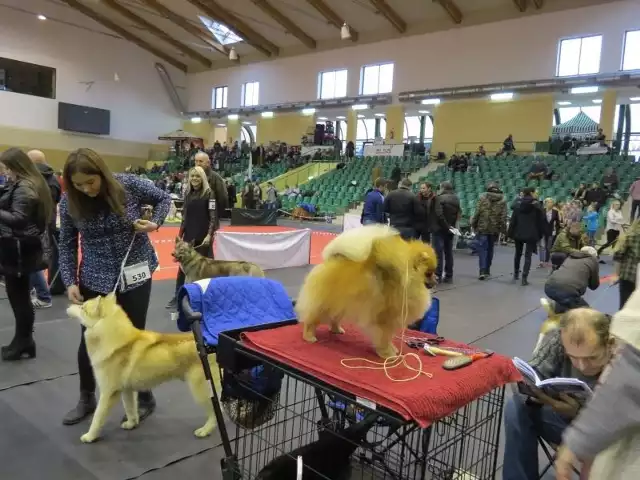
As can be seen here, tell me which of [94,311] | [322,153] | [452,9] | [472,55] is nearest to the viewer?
[94,311]

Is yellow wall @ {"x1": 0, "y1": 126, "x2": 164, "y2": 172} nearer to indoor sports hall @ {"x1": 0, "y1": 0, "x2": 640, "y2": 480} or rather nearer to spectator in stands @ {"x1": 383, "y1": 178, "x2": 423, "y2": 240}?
indoor sports hall @ {"x1": 0, "y1": 0, "x2": 640, "y2": 480}

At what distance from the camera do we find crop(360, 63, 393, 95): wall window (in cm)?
2134

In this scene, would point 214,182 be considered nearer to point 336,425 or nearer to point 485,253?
point 336,425

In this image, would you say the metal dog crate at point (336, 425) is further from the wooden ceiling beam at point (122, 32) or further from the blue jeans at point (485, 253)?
the wooden ceiling beam at point (122, 32)

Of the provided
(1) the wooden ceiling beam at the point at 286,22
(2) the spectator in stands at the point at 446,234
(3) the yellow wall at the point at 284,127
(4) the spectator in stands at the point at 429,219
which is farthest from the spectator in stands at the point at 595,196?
(3) the yellow wall at the point at 284,127

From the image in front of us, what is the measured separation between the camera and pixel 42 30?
2417cm

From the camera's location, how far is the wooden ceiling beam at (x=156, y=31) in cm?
2305

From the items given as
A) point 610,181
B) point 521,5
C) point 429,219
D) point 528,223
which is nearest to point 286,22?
point 521,5

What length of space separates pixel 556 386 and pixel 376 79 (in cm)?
2141

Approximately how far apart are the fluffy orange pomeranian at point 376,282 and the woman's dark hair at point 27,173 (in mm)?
2428

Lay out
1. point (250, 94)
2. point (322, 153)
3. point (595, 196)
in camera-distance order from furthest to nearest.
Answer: point (250, 94)
point (322, 153)
point (595, 196)

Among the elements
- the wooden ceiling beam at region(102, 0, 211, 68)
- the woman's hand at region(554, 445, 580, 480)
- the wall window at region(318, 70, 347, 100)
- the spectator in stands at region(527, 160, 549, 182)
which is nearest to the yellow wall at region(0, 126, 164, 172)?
the wooden ceiling beam at region(102, 0, 211, 68)

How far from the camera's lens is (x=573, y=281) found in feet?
13.7

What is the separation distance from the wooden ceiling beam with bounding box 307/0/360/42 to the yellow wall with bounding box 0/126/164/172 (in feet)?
39.7
